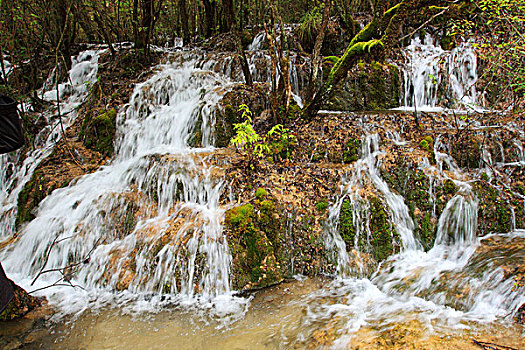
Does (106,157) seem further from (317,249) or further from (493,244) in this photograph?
(493,244)

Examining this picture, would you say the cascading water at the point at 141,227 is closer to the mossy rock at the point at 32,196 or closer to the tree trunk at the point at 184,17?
the mossy rock at the point at 32,196

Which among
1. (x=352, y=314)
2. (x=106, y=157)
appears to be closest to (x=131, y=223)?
(x=106, y=157)

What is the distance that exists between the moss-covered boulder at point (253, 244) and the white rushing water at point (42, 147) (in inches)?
219

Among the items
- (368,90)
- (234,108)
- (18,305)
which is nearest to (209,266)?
(18,305)

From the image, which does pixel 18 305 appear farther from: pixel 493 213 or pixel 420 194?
pixel 493 213

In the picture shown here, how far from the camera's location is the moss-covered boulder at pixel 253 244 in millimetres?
4551

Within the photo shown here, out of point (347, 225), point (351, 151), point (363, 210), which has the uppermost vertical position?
point (351, 151)

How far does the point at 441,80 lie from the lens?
8.48 meters

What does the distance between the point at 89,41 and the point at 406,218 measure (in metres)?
19.1

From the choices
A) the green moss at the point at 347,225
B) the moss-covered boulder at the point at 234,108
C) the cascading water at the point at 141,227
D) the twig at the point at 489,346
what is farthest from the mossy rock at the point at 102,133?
the twig at the point at 489,346

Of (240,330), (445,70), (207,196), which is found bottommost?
(240,330)

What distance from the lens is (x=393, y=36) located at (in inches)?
248

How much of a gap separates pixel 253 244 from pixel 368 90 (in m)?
6.15

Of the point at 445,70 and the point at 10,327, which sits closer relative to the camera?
the point at 10,327
